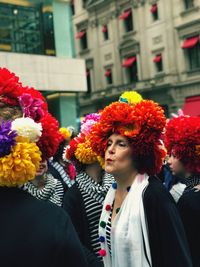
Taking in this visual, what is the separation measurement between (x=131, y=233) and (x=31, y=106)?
111cm

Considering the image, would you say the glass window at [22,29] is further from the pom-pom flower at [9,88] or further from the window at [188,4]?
the window at [188,4]

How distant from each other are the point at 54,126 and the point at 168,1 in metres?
26.7

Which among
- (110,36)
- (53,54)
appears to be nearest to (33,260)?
(53,54)

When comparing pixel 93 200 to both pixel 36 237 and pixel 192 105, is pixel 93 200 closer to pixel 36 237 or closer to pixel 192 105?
pixel 36 237

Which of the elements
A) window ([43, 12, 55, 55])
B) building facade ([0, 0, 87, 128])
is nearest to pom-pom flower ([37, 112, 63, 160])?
building facade ([0, 0, 87, 128])

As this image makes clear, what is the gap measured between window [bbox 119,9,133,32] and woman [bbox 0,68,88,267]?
29.0 metres

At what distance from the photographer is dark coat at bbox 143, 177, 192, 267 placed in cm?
254

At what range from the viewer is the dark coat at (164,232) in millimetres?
2537

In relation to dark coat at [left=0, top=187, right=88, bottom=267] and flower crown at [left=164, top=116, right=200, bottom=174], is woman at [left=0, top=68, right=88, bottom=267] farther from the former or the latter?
flower crown at [left=164, top=116, right=200, bottom=174]

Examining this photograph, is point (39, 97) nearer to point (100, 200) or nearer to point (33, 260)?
point (33, 260)

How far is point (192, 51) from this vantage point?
2630 centimetres

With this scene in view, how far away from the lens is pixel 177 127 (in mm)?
3660

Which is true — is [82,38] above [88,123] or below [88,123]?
above

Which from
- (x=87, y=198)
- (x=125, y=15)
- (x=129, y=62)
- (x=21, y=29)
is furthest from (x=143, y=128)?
(x=125, y=15)
